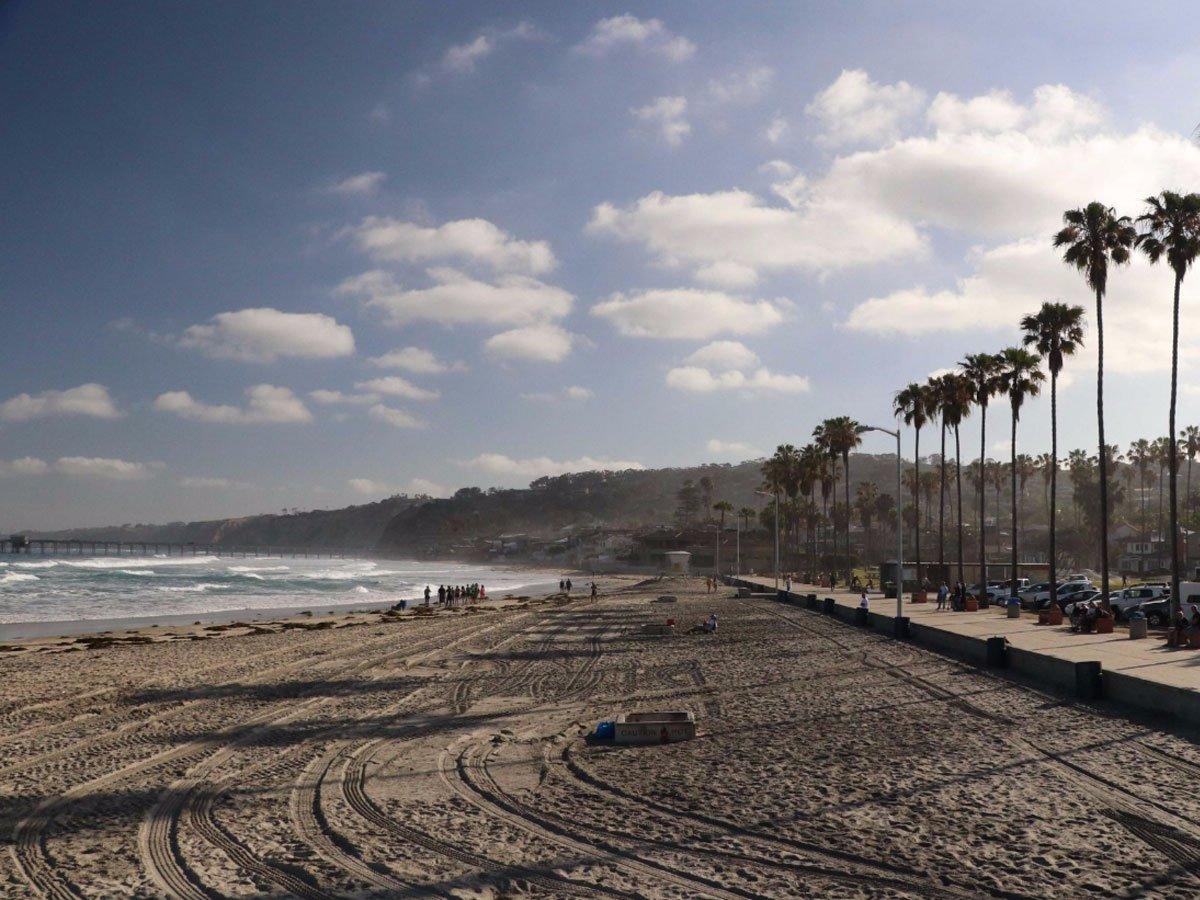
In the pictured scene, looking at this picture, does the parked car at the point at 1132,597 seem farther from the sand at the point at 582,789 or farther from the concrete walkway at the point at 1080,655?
the sand at the point at 582,789

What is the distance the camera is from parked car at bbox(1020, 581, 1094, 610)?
51.3 meters

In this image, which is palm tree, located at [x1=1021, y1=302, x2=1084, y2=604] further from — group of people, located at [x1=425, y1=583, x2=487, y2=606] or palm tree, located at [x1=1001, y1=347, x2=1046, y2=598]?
group of people, located at [x1=425, y1=583, x2=487, y2=606]

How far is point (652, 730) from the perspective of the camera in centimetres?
1589

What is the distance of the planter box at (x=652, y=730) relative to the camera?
15.8m

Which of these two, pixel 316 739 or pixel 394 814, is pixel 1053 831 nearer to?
pixel 394 814

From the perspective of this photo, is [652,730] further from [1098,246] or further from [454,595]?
[454,595]

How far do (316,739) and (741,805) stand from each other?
8151mm

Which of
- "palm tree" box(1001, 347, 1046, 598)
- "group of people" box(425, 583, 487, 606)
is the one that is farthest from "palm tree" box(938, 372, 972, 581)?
"group of people" box(425, 583, 487, 606)

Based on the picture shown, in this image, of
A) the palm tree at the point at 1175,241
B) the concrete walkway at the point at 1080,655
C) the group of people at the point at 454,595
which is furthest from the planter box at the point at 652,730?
the group of people at the point at 454,595

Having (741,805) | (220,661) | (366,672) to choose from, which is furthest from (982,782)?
(220,661)

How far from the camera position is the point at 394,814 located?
38.2 feet

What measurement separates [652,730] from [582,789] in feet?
10.6

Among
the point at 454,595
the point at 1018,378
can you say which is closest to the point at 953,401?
the point at 1018,378

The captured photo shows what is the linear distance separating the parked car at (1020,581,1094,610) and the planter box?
40.0 m
